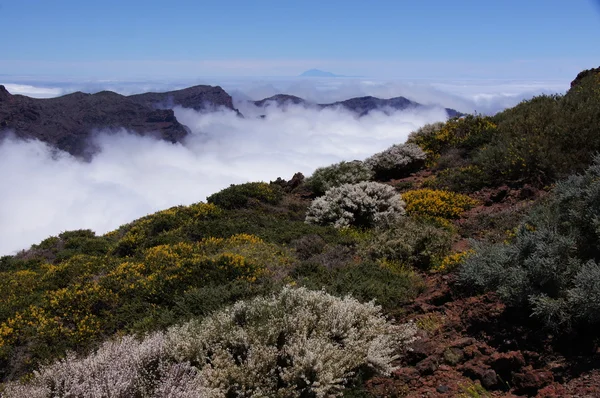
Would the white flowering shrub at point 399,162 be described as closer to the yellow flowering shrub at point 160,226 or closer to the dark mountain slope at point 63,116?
the yellow flowering shrub at point 160,226

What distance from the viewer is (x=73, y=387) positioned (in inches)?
143

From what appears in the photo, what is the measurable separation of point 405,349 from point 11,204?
8985 inches

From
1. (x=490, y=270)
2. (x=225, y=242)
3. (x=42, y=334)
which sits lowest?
(x=42, y=334)

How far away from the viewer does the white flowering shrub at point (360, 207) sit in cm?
961

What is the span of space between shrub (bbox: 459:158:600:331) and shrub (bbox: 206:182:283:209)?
8.76 m

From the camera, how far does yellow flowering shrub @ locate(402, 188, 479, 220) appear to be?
9.03m

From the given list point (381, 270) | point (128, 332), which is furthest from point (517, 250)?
point (128, 332)

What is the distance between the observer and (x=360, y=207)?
32.7ft

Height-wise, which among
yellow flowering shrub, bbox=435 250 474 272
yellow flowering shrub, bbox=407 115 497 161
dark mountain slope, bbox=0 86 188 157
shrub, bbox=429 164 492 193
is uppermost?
dark mountain slope, bbox=0 86 188 157

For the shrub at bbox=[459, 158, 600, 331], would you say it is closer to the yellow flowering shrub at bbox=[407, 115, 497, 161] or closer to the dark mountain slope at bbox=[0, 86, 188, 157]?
the yellow flowering shrub at bbox=[407, 115, 497, 161]

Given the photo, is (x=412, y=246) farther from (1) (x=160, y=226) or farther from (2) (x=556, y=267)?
(1) (x=160, y=226)

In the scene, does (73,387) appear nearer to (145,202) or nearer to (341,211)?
(341,211)

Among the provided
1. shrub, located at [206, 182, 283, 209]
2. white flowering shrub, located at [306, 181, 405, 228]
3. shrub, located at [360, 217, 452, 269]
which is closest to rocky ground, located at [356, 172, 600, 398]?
shrub, located at [360, 217, 452, 269]

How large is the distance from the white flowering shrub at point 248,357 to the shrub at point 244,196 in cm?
861
